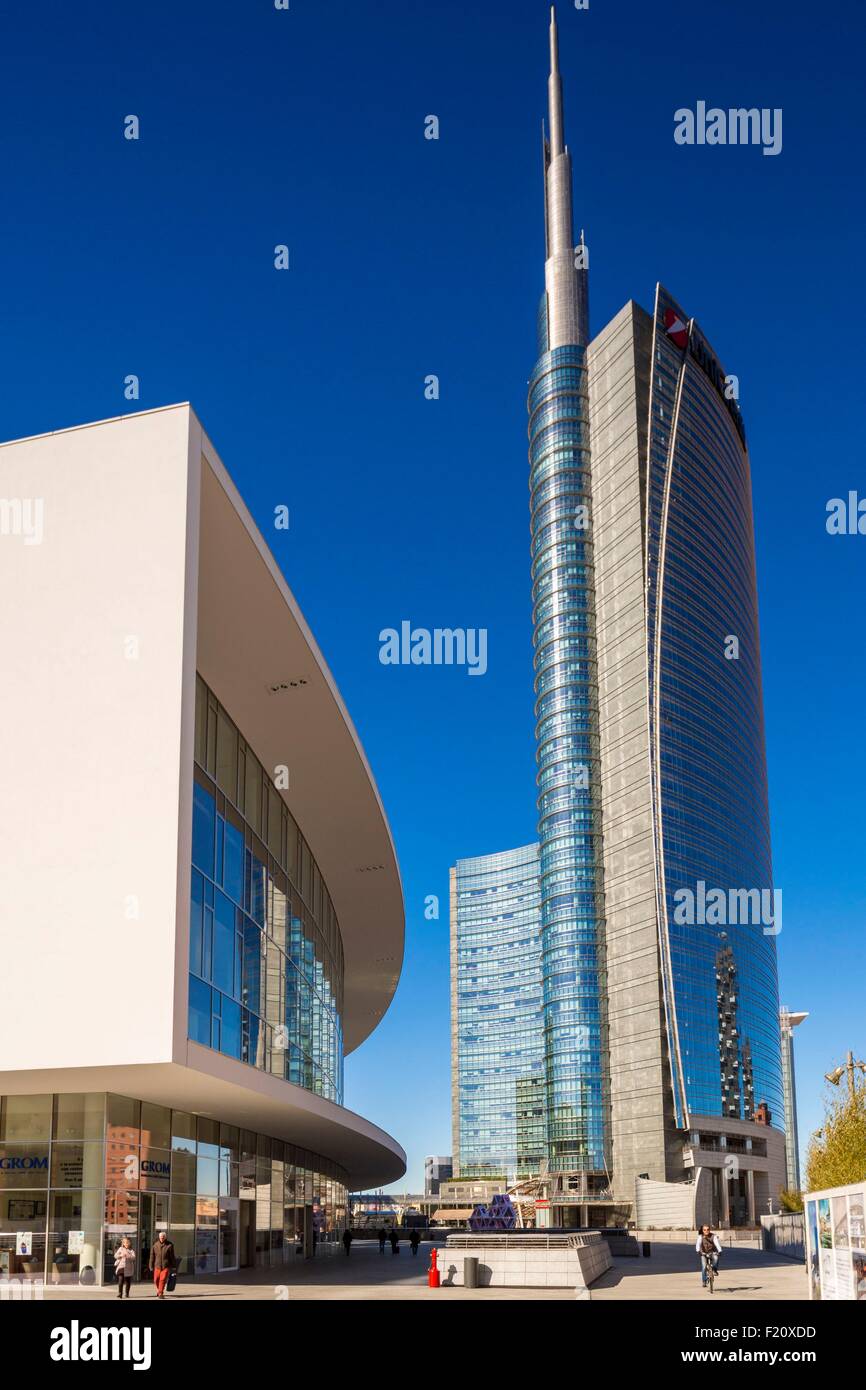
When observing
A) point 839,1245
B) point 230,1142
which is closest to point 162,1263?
point 230,1142

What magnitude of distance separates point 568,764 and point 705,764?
18.7 m

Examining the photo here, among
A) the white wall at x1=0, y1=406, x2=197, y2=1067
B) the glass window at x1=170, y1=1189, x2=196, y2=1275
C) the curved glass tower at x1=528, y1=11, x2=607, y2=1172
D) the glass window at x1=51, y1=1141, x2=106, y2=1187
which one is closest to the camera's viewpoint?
the white wall at x1=0, y1=406, x2=197, y2=1067

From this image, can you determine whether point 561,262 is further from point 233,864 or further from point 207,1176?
point 207,1176

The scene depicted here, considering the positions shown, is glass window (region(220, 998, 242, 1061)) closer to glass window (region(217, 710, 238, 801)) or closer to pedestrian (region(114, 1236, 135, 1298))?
glass window (region(217, 710, 238, 801))

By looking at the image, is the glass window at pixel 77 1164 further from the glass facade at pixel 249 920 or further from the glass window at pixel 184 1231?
the glass window at pixel 184 1231

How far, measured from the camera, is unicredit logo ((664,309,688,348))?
15050 cm

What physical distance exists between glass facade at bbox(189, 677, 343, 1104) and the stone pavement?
5155 millimetres

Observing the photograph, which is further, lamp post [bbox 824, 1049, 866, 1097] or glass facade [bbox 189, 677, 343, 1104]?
lamp post [bbox 824, 1049, 866, 1097]

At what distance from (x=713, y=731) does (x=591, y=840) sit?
62.5ft

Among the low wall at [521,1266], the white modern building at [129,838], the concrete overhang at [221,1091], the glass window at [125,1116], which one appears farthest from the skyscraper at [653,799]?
the glass window at [125,1116]

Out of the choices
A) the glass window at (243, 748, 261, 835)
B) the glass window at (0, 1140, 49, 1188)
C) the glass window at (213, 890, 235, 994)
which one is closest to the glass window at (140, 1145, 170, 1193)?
the glass window at (0, 1140, 49, 1188)

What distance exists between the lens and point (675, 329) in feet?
497
